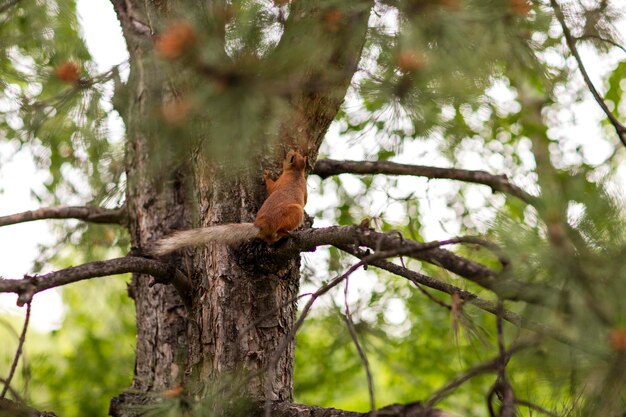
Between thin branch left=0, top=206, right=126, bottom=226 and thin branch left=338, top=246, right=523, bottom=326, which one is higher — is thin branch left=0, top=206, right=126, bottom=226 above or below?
above

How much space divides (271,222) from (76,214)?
5.50 feet

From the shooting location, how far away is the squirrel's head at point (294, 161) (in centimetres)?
367

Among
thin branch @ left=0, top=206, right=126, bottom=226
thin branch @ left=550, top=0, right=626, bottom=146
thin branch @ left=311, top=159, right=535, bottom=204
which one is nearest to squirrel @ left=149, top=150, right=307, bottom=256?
thin branch @ left=311, top=159, right=535, bottom=204

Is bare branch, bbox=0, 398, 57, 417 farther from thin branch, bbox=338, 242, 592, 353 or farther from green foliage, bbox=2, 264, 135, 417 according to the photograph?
green foliage, bbox=2, 264, 135, 417

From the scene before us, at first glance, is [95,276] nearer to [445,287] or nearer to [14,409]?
[14,409]

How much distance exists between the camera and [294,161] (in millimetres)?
3662

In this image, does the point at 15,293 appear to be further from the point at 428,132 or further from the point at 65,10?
the point at 65,10

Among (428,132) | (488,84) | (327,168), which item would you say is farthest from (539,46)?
(327,168)

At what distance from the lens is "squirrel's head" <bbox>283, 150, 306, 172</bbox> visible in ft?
12.0

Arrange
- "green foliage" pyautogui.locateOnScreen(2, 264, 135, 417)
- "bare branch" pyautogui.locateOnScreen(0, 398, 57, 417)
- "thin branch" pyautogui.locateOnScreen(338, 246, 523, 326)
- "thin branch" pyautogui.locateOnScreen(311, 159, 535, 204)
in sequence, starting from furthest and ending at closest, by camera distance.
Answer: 1. "green foliage" pyautogui.locateOnScreen(2, 264, 135, 417)
2. "thin branch" pyautogui.locateOnScreen(311, 159, 535, 204)
3. "thin branch" pyautogui.locateOnScreen(338, 246, 523, 326)
4. "bare branch" pyautogui.locateOnScreen(0, 398, 57, 417)

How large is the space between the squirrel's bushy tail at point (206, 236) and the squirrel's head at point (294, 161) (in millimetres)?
412

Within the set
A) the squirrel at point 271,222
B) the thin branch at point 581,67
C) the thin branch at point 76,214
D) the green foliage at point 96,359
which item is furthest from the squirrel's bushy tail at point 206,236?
the green foliage at point 96,359

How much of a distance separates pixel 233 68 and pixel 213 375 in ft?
5.70

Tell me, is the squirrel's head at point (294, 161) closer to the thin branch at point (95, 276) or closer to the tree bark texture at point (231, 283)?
the tree bark texture at point (231, 283)
